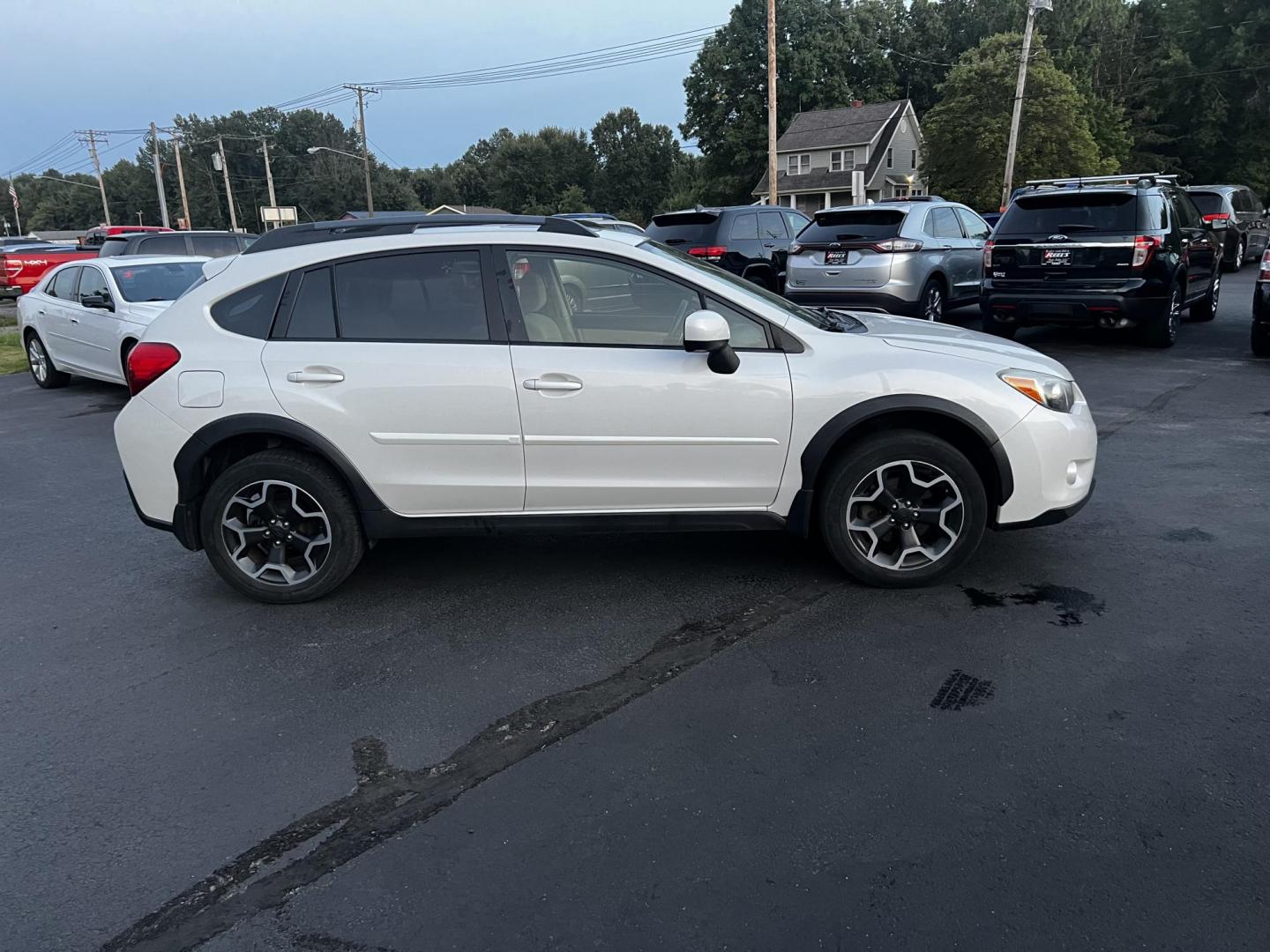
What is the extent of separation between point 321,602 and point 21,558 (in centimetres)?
219

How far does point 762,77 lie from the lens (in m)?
61.8

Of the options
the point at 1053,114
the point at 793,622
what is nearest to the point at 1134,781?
the point at 793,622

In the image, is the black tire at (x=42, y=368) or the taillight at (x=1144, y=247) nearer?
the taillight at (x=1144, y=247)

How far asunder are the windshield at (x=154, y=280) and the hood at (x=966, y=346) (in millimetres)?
8072

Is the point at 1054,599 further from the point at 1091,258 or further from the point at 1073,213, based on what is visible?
the point at 1073,213

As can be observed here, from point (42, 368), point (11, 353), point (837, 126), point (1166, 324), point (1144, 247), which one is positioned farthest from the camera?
point (837, 126)

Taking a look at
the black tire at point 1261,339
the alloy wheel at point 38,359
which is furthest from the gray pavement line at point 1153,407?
the alloy wheel at point 38,359

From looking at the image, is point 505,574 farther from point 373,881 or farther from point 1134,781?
point 1134,781

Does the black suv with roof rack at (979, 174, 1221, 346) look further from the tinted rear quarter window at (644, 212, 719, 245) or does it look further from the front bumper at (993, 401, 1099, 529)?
the front bumper at (993, 401, 1099, 529)

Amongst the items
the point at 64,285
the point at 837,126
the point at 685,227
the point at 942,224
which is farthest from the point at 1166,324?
the point at 837,126

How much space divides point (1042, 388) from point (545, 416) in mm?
2306

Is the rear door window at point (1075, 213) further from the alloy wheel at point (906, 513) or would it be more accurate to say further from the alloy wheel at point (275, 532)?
the alloy wheel at point (275, 532)

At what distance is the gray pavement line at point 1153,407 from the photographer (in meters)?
7.66

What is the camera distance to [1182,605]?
4.28m
